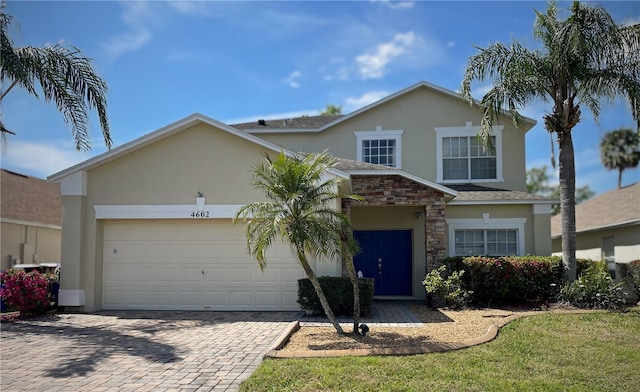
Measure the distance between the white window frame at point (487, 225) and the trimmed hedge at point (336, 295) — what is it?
5.43 m

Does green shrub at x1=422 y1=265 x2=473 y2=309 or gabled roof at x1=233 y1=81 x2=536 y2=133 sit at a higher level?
gabled roof at x1=233 y1=81 x2=536 y2=133

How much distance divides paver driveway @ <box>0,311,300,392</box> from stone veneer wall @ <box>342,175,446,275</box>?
172 inches

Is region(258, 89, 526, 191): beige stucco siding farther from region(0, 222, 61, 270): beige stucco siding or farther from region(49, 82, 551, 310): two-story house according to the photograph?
region(0, 222, 61, 270): beige stucco siding

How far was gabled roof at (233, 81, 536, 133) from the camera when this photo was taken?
721 inches

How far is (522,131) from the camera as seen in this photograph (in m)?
18.2

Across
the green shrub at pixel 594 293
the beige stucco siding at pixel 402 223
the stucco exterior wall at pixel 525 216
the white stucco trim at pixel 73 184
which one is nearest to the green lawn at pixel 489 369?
the green shrub at pixel 594 293

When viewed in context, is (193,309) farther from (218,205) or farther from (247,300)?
(218,205)

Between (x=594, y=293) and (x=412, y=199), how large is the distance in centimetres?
531

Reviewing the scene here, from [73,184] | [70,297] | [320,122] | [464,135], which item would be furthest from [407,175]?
[70,297]

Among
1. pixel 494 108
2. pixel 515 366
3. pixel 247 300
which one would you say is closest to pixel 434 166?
pixel 494 108

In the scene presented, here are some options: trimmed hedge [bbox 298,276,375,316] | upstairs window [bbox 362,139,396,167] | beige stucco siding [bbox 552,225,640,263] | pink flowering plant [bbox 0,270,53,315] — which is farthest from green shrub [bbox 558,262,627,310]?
pink flowering plant [bbox 0,270,53,315]

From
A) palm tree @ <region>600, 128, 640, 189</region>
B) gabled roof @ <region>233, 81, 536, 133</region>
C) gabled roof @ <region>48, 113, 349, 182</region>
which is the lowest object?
gabled roof @ <region>48, 113, 349, 182</region>

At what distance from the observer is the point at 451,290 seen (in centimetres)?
1357

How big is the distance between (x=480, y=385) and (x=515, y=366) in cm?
120
